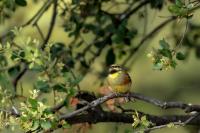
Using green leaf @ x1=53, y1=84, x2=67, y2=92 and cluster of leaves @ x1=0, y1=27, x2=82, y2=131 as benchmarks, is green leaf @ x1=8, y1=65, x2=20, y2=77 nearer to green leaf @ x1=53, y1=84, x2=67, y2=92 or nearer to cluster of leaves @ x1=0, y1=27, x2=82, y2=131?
cluster of leaves @ x1=0, y1=27, x2=82, y2=131

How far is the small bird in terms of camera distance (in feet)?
11.3

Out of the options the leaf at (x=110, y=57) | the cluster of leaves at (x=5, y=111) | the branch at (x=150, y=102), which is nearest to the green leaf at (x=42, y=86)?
the cluster of leaves at (x=5, y=111)

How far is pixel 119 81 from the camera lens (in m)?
3.48

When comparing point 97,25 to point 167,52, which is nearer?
point 167,52

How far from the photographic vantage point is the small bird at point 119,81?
11.3ft

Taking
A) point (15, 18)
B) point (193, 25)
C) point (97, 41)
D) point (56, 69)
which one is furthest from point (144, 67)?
point (56, 69)

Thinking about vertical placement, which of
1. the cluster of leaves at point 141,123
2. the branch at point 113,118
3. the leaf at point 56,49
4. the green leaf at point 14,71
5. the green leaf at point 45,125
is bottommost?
the branch at point 113,118

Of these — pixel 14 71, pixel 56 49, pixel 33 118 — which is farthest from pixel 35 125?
pixel 14 71

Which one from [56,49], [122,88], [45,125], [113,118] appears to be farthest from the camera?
[56,49]

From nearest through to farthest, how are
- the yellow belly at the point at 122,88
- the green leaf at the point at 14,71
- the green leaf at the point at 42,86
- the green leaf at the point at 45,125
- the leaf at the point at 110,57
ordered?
the green leaf at the point at 45,125 → the green leaf at the point at 42,86 → the yellow belly at the point at 122,88 → the green leaf at the point at 14,71 → the leaf at the point at 110,57

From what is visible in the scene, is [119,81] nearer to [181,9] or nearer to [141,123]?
[141,123]

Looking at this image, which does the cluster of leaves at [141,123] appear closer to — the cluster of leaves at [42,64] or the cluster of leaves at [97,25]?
the cluster of leaves at [42,64]

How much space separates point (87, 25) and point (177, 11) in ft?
6.08

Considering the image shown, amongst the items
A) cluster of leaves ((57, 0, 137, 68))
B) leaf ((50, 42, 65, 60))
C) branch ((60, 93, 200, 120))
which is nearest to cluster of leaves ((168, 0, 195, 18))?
branch ((60, 93, 200, 120))
